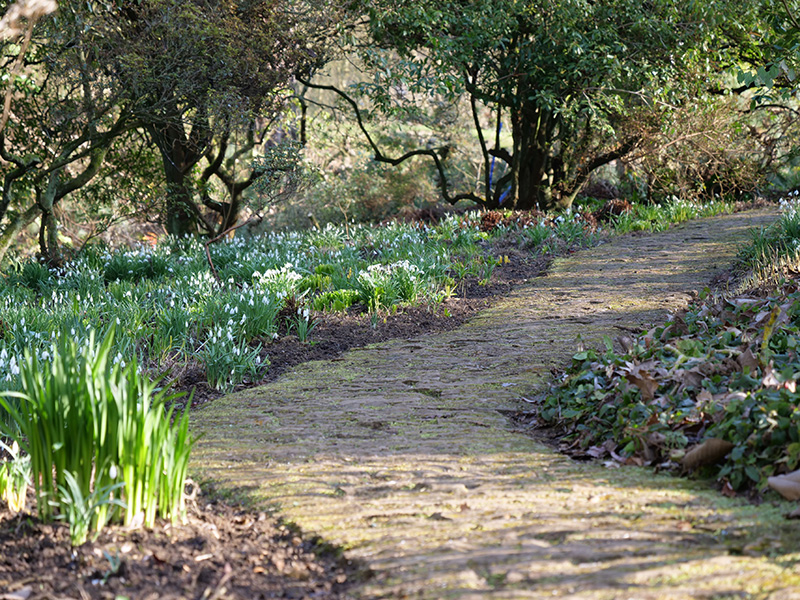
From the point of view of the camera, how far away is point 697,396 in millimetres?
3029

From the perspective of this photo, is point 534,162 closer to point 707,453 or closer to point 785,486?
point 707,453

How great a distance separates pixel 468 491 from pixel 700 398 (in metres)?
1.15

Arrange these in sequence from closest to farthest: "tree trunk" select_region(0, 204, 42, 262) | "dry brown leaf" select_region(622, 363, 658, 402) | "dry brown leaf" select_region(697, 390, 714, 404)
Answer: "dry brown leaf" select_region(697, 390, 714, 404) → "dry brown leaf" select_region(622, 363, 658, 402) → "tree trunk" select_region(0, 204, 42, 262)

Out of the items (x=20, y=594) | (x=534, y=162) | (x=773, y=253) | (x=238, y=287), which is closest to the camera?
(x=20, y=594)

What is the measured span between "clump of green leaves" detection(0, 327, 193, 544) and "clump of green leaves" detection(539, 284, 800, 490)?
1.82m

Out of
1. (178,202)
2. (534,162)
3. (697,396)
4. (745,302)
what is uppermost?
(534,162)

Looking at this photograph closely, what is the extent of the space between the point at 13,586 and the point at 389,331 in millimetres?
3891

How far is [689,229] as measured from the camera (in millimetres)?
9727

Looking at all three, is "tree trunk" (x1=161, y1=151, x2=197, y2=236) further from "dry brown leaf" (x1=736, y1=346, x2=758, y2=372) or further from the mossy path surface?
"dry brown leaf" (x1=736, y1=346, x2=758, y2=372)

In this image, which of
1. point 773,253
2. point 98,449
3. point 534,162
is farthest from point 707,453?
point 534,162

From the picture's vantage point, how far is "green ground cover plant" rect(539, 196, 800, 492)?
251 centimetres

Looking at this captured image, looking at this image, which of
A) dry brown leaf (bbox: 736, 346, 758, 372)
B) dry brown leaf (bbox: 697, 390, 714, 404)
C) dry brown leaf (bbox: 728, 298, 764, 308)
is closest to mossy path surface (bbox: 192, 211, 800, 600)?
dry brown leaf (bbox: 697, 390, 714, 404)

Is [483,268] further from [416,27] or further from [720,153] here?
[720,153]

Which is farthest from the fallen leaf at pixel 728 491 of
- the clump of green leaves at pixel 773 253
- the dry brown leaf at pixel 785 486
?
the clump of green leaves at pixel 773 253
